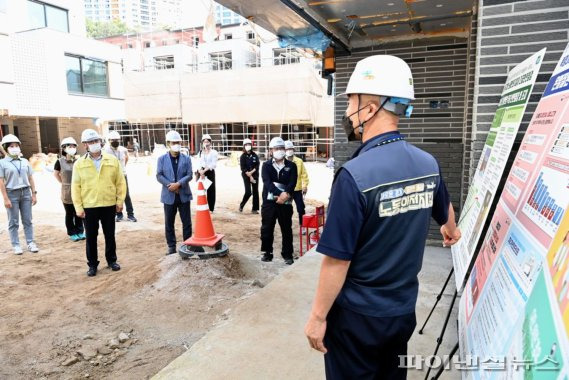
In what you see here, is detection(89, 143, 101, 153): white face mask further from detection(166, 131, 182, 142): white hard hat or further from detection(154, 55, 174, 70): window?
detection(154, 55, 174, 70): window

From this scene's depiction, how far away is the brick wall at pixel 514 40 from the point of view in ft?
9.14

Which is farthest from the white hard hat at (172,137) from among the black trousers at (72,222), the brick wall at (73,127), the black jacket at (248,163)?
the brick wall at (73,127)

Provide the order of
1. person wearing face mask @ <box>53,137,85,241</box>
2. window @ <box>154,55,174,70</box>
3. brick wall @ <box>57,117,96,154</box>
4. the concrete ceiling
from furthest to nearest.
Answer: window @ <box>154,55,174,70</box>, brick wall @ <box>57,117,96,154</box>, person wearing face mask @ <box>53,137,85,241</box>, the concrete ceiling

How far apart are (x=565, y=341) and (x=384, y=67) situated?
121 cm

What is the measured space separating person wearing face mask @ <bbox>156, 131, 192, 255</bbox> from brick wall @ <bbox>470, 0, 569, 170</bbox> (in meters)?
4.39

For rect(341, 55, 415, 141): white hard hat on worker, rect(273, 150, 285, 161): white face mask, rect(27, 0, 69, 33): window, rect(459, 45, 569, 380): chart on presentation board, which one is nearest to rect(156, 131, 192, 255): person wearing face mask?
rect(273, 150, 285, 161): white face mask

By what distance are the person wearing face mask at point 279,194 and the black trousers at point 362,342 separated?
404 cm

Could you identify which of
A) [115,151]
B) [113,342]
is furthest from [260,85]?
[113,342]

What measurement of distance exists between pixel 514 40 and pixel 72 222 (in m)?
7.64

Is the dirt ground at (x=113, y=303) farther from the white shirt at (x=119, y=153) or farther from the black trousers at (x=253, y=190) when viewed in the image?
the black trousers at (x=253, y=190)

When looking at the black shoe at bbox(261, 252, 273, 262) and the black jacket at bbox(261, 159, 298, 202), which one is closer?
the black jacket at bbox(261, 159, 298, 202)

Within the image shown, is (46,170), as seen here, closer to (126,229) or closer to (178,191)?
(126,229)

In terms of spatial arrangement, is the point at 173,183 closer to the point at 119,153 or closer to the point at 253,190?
the point at 119,153

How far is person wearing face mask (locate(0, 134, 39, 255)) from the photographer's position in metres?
6.25
